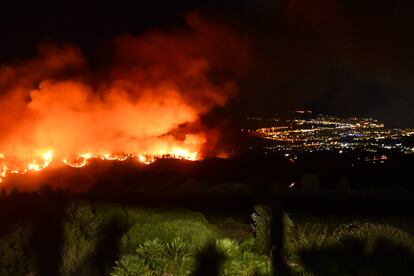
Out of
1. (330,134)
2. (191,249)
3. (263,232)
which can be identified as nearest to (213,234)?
(191,249)

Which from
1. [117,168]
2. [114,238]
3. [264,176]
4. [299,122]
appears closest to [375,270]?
[114,238]

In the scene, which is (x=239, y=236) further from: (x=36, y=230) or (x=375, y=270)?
(x=36, y=230)

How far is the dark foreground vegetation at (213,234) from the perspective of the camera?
545 cm

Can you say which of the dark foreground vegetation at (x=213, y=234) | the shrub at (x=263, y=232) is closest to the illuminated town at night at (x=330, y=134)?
the dark foreground vegetation at (x=213, y=234)

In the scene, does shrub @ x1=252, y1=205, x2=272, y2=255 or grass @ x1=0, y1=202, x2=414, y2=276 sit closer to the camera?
grass @ x1=0, y1=202, x2=414, y2=276

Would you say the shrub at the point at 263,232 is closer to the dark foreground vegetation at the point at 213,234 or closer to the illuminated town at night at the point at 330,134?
the dark foreground vegetation at the point at 213,234

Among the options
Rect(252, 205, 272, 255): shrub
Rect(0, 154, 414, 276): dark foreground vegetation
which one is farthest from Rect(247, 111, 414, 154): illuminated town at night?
Rect(252, 205, 272, 255): shrub

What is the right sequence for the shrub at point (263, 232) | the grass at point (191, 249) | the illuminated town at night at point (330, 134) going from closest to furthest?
the grass at point (191, 249)
the shrub at point (263, 232)
the illuminated town at night at point (330, 134)

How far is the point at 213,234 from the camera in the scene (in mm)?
6281

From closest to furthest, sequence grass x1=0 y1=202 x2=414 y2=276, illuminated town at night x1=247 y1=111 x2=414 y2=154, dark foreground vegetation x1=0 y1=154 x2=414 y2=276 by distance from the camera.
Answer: grass x1=0 y1=202 x2=414 y2=276
dark foreground vegetation x1=0 y1=154 x2=414 y2=276
illuminated town at night x1=247 y1=111 x2=414 y2=154

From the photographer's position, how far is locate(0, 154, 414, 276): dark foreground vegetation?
5445 millimetres

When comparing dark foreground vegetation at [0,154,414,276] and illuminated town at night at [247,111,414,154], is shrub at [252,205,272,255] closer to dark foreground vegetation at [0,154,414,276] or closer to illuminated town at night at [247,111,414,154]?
dark foreground vegetation at [0,154,414,276]

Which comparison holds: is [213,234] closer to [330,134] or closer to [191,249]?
[191,249]

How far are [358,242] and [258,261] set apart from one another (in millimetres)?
1261
